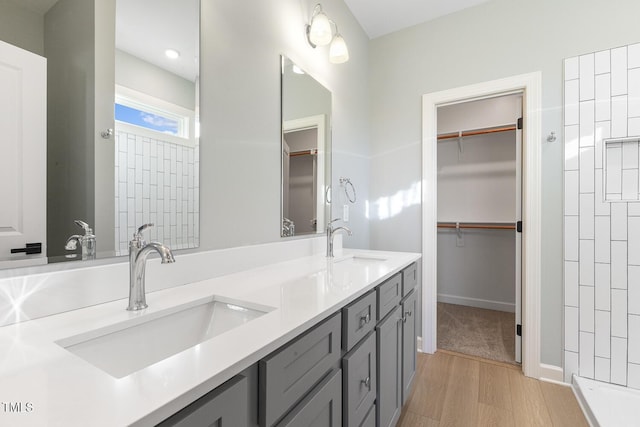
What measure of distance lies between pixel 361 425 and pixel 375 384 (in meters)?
0.16

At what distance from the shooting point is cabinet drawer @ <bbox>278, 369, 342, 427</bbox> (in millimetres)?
712

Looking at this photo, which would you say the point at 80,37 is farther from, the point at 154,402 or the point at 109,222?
the point at 154,402

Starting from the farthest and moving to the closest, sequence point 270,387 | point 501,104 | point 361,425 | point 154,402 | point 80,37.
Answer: point 501,104 → point 361,425 → point 80,37 → point 270,387 → point 154,402

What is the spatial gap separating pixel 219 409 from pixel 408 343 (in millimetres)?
1396

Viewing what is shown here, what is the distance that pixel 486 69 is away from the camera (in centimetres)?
223

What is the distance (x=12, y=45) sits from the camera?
0.70 m

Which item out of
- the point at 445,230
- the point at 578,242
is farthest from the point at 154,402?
the point at 445,230

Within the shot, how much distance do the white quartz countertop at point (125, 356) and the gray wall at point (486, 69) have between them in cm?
170

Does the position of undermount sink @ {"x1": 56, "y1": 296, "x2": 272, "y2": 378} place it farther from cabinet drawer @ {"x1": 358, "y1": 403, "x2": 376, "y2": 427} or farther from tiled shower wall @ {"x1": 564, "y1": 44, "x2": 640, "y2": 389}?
tiled shower wall @ {"x1": 564, "y1": 44, "x2": 640, "y2": 389}

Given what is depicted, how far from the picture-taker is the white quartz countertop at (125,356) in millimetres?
388

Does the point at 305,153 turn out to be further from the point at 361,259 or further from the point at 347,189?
the point at 361,259

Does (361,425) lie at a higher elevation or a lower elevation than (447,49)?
lower

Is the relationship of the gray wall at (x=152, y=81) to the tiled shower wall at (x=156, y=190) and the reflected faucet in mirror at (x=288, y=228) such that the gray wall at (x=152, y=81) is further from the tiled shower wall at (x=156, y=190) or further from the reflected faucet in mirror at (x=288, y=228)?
the reflected faucet in mirror at (x=288, y=228)

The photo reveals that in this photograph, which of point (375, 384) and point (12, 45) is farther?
point (375, 384)
